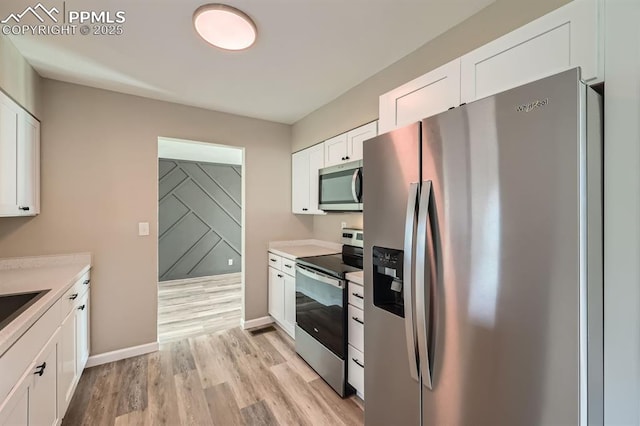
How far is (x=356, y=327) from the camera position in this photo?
200 centimetres

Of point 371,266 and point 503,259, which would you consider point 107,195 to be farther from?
point 503,259

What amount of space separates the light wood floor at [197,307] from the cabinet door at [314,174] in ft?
6.13

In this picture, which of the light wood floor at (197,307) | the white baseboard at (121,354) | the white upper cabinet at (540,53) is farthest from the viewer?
the light wood floor at (197,307)

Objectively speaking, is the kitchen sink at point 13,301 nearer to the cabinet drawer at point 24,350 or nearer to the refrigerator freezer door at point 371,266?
Answer: the cabinet drawer at point 24,350

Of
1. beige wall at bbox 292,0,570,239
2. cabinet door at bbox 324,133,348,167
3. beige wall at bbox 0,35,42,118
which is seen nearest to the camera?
beige wall at bbox 292,0,570,239

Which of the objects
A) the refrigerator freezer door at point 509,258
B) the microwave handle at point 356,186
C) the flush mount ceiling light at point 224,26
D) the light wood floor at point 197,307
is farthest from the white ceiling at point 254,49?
the light wood floor at point 197,307

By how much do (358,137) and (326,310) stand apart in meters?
1.58

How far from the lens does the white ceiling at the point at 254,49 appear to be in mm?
1593

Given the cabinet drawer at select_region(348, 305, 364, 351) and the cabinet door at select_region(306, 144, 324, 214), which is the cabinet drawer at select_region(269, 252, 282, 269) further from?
the cabinet drawer at select_region(348, 305, 364, 351)

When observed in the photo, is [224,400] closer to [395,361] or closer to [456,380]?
[395,361]

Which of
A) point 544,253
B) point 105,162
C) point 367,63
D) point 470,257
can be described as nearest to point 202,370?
point 105,162

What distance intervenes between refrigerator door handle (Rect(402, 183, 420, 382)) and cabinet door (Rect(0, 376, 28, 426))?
5.12 feet

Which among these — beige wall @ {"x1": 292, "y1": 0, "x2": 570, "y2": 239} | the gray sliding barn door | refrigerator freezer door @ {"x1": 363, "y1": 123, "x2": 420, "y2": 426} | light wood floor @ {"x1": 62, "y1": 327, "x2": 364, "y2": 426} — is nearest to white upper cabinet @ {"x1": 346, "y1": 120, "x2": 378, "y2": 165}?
beige wall @ {"x1": 292, "y1": 0, "x2": 570, "y2": 239}

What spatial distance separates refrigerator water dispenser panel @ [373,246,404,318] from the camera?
4.40 ft
